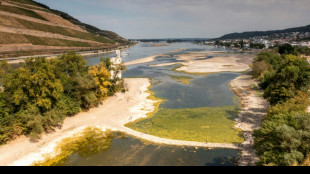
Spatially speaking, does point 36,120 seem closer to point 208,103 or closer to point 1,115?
point 1,115

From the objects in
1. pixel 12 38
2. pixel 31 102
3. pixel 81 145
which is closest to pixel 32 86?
pixel 31 102

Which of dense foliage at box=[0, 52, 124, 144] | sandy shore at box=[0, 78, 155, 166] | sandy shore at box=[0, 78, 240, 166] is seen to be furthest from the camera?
dense foliage at box=[0, 52, 124, 144]

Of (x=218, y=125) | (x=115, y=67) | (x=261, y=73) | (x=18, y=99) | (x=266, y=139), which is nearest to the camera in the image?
(x=266, y=139)

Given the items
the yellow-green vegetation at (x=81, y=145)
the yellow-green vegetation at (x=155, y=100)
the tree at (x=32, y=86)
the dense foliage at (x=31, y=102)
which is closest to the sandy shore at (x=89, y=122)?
the yellow-green vegetation at (x=155, y=100)

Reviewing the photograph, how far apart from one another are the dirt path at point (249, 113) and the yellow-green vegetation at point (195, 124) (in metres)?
1.50

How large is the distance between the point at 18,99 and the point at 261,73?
77729 mm

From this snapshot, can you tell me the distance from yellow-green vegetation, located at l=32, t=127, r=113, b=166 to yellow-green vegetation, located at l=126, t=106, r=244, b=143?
6.71 meters

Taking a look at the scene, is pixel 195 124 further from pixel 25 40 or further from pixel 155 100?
pixel 25 40

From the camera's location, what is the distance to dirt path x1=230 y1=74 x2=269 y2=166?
29056 mm

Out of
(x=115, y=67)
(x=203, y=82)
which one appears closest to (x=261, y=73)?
(x=203, y=82)

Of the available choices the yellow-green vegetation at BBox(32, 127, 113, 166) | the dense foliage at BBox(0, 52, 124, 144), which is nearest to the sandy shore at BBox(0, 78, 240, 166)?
the yellow-green vegetation at BBox(32, 127, 113, 166)

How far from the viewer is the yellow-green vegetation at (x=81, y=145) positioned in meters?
29.1

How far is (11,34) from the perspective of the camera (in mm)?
159000

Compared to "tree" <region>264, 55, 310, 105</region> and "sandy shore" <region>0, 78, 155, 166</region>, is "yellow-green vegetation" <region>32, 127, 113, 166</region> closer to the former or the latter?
"sandy shore" <region>0, 78, 155, 166</region>
